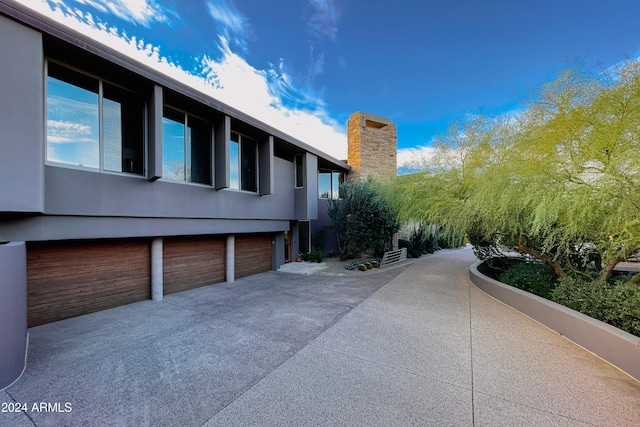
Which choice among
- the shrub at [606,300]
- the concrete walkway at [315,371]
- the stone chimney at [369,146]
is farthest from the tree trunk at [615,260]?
the stone chimney at [369,146]

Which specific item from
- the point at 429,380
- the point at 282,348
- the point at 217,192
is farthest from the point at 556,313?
the point at 217,192

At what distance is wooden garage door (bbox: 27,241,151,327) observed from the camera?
17.1 feet

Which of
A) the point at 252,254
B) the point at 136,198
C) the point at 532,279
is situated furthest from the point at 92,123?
the point at 532,279

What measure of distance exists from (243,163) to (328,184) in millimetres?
6297

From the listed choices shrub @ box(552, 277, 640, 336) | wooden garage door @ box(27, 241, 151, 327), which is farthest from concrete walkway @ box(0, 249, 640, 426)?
shrub @ box(552, 277, 640, 336)

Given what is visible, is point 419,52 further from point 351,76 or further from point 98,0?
point 98,0

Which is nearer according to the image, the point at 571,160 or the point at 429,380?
the point at 429,380

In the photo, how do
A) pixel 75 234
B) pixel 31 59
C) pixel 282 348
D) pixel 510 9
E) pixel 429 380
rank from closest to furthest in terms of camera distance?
1. pixel 429 380
2. pixel 282 348
3. pixel 31 59
4. pixel 75 234
5. pixel 510 9

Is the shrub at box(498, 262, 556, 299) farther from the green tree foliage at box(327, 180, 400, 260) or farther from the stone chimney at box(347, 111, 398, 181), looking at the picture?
the stone chimney at box(347, 111, 398, 181)

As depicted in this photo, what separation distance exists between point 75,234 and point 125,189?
1344 mm

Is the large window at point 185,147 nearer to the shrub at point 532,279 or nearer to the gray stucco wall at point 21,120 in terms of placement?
the gray stucco wall at point 21,120

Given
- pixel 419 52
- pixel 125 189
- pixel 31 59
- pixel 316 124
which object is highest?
pixel 419 52

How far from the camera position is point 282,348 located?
13.5 feet

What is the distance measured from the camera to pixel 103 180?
565 cm
